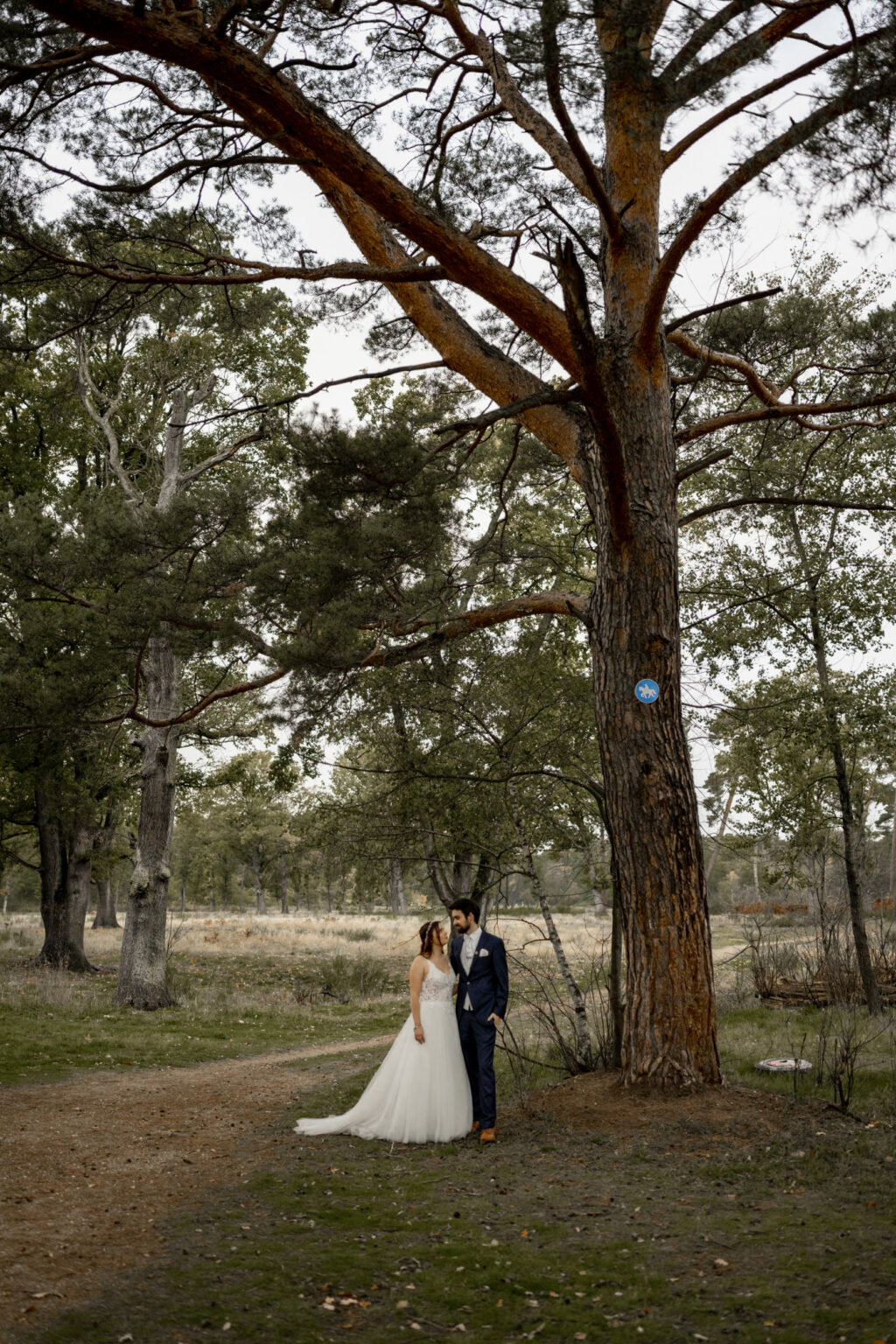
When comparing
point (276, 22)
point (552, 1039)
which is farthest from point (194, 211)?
point (552, 1039)

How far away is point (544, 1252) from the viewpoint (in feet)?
14.4

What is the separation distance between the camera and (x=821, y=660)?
40.2ft

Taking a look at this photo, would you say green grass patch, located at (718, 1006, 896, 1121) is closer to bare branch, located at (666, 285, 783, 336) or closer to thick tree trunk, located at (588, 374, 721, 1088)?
thick tree trunk, located at (588, 374, 721, 1088)

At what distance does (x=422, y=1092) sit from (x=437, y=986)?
0.73 meters

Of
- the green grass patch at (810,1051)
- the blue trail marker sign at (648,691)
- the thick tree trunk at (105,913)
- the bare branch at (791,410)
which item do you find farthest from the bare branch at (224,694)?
the thick tree trunk at (105,913)

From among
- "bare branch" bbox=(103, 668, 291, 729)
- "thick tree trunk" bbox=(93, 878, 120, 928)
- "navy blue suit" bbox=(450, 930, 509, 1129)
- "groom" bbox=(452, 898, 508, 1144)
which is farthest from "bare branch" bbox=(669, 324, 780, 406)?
"thick tree trunk" bbox=(93, 878, 120, 928)

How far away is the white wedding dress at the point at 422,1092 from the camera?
678 centimetres

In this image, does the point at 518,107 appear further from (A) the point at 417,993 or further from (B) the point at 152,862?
(B) the point at 152,862

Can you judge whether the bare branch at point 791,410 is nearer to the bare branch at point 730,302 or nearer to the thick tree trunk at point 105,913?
the bare branch at point 730,302

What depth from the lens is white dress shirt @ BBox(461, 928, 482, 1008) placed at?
7168 millimetres

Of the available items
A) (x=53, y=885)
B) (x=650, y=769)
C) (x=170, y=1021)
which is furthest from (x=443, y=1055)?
(x=53, y=885)

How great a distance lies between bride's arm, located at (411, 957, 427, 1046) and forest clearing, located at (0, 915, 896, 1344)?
0.77 metres

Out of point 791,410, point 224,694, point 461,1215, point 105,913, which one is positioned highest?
point 791,410

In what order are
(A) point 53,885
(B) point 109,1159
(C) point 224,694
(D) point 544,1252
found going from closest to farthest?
(D) point 544,1252, (B) point 109,1159, (C) point 224,694, (A) point 53,885
